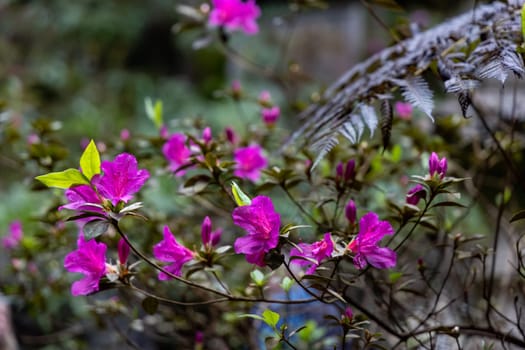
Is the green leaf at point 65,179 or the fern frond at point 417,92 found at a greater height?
the fern frond at point 417,92

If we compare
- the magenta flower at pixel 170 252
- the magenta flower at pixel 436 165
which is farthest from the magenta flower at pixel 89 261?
the magenta flower at pixel 436 165

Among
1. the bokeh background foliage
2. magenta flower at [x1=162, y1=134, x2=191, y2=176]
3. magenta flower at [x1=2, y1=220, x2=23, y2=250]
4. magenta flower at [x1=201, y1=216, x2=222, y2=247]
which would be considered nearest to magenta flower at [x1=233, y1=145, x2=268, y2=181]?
magenta flower at [x1=162, y1=134, x2=191, y2=176]

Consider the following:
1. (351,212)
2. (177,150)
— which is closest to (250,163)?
(177,150)

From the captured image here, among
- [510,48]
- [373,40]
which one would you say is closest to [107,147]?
[510,48]

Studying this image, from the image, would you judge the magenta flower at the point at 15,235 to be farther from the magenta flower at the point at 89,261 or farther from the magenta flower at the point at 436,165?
the magenta flower at the point at 436,165

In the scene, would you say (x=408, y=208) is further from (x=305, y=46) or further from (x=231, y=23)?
(x=305, y=46)
